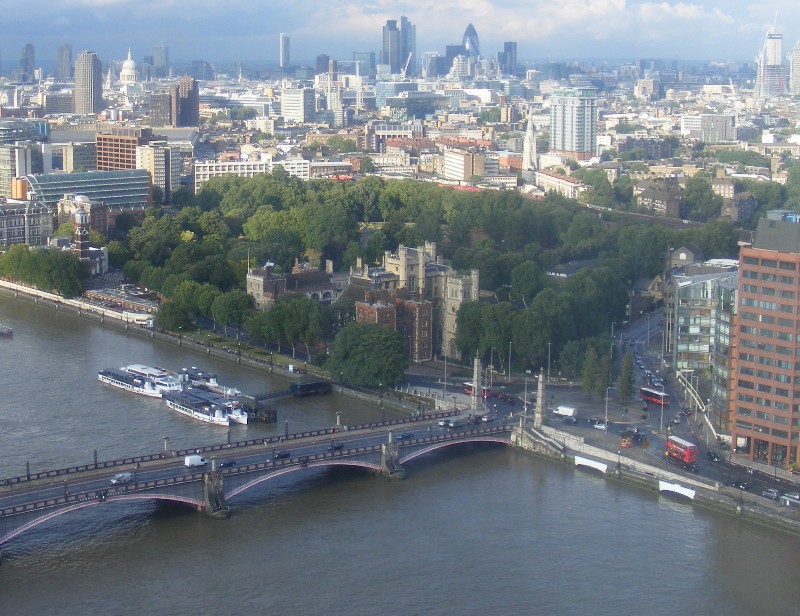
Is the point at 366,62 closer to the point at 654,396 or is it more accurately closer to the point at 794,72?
the point at 794,72

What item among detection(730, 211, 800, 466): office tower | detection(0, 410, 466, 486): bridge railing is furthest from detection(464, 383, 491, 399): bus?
detection(730, 211, 800, 466): office tower

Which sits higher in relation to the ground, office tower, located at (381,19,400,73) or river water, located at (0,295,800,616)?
office tower, located at (381,19,400,73)

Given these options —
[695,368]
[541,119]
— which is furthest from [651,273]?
[541,119]

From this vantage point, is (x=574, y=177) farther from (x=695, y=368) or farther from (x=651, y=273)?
(x=695, y=368)

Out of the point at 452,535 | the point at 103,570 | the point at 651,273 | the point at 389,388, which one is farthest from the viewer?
the point at 651,273

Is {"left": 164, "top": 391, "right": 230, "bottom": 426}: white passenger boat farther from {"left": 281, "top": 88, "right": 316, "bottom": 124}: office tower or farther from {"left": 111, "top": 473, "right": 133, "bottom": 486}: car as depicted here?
{"left": 281, "top": 88, "right": 316, "bottom": 124}: office tower

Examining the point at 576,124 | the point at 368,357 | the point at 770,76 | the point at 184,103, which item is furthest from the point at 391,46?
the point at 368,357

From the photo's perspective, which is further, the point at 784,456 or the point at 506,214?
the point at 506,214
